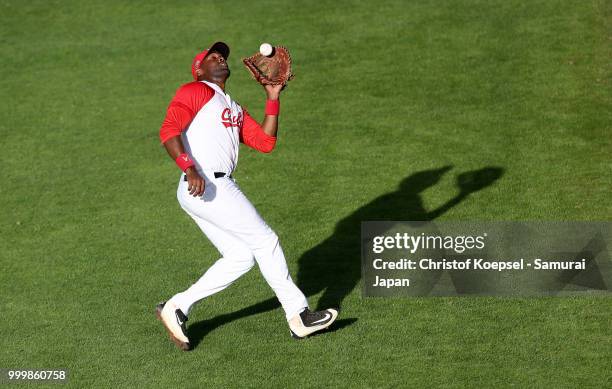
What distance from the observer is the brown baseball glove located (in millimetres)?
8578

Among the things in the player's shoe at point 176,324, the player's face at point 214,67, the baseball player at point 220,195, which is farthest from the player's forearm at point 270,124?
the player's shoe at point 176,324

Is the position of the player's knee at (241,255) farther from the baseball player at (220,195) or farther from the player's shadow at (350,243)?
the player's shadow at (350,243)

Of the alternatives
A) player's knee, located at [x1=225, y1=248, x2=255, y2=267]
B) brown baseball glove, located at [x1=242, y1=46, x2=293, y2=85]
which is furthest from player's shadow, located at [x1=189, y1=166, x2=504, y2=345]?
brown baseball glove, located at [x1=242, y1=46, x2=293, y2=85]

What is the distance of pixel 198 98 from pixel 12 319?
9.03 ft

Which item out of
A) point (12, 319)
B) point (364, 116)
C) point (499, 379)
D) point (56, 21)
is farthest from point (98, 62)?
point (499, 379)

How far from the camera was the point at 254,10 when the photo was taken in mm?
16016

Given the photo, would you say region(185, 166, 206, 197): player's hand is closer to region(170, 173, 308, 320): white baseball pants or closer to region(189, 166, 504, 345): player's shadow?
region(170, 173, 308, 320): white baseball pants

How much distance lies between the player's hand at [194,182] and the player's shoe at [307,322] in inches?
52.2

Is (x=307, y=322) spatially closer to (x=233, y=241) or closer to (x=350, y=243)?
(x=233, y=241)

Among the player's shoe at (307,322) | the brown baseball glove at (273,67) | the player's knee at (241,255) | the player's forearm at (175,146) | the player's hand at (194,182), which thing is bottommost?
the player's shoe at (307,322)

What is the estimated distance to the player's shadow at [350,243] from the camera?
9.40 metres

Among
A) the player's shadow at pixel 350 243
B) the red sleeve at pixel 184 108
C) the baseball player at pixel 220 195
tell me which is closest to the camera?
the red sleeve at pixel 184 108

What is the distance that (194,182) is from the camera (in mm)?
8062

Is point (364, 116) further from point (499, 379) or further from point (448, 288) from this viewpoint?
point (499, 379)
